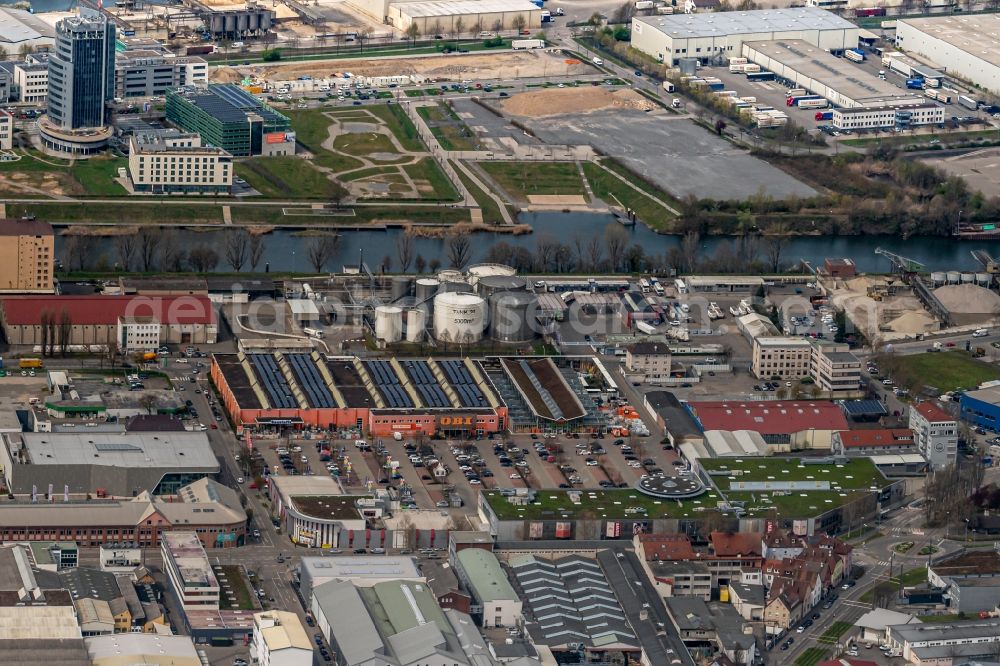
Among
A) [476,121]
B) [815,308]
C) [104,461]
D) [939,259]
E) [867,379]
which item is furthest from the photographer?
[476,121]

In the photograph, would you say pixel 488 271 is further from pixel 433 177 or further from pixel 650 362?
pixel 433 177

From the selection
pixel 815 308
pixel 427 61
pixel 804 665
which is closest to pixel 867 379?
pixel 815 308

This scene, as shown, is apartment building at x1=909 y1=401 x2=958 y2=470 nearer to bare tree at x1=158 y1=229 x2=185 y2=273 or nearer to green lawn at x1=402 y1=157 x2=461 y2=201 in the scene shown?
bare tree at x1=158 y1=229 x2=185 y2=273

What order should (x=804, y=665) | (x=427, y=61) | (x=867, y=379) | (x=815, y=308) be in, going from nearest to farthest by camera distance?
(x=804, y=665) < (x=867, y=379) < (x=815, y=308) < (x=427, y=61)

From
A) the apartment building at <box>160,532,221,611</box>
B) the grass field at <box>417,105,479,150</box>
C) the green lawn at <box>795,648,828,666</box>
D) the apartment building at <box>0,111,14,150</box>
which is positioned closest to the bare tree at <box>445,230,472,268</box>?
the grass field at <box>417,105,479,150</box>

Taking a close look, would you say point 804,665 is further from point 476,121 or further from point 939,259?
point 476,121

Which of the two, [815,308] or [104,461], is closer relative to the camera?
[104,461]

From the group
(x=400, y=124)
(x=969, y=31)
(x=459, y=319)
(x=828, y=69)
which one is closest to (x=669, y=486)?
(x=459, y=319)
